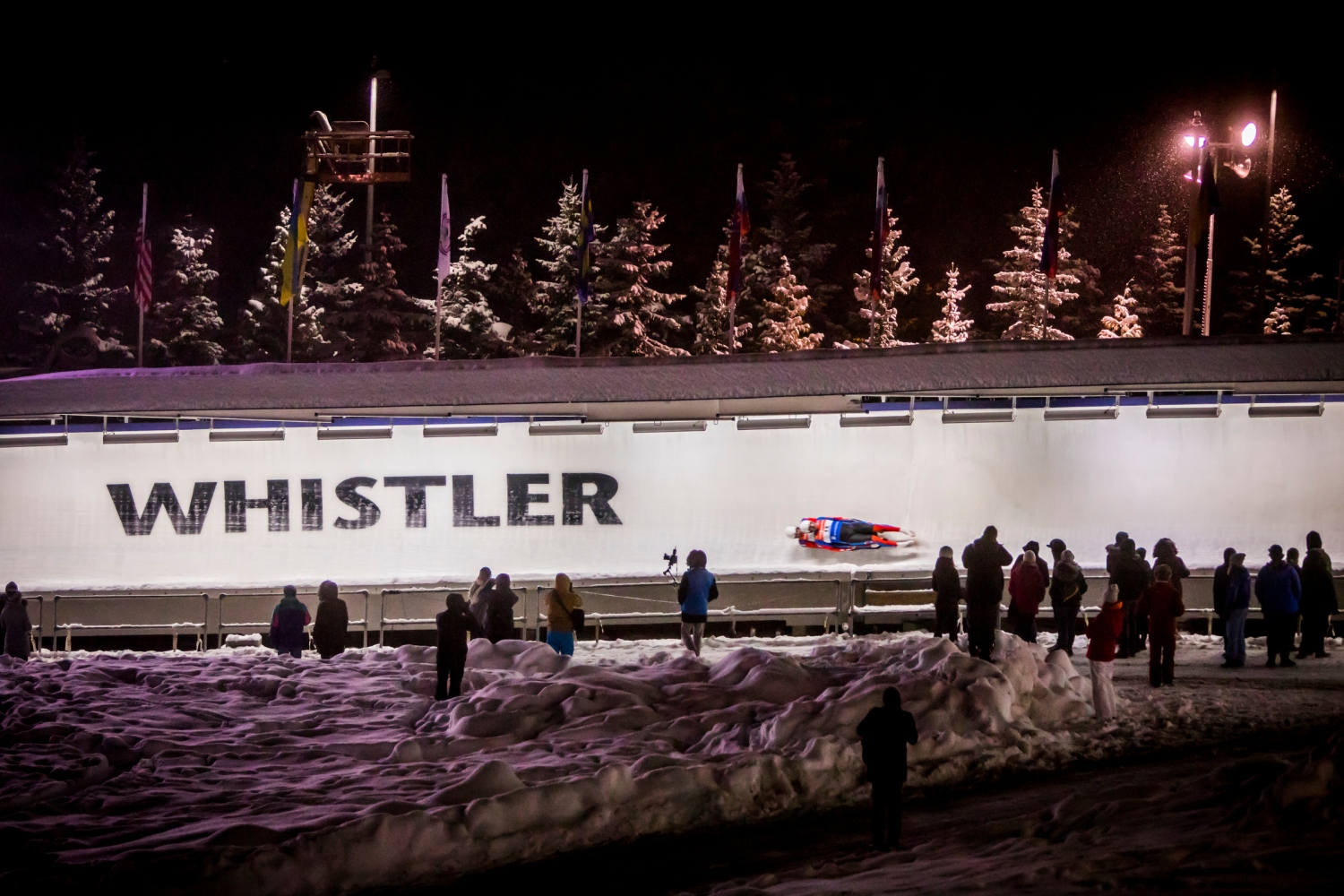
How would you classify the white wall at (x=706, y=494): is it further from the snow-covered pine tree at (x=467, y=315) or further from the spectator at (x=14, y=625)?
the snow-covered pine tree at (x=467, y=315)

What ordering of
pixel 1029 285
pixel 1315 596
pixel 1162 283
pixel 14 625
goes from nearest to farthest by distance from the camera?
1. pixel 1315 596
2. pixel 14 625
3. pixel 1029 285
4. pixel 1162 283

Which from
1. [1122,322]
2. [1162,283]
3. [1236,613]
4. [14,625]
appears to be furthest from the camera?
[1162,283]

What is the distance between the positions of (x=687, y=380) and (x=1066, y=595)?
5641 millimetres

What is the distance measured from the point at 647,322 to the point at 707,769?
107 ft

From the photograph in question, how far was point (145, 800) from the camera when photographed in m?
10.0

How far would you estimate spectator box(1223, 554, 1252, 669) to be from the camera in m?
14.8

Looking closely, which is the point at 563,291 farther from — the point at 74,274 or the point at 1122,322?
the point at 74,274

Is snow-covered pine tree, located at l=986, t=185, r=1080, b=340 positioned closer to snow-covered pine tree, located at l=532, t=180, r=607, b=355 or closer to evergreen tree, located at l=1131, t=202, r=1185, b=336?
evergreen tree, located at l=1131, t=202, r=1185, b=336

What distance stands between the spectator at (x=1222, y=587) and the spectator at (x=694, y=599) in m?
5.88

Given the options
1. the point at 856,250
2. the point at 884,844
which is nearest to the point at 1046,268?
the point at 884,844

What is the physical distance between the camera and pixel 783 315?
43.0 m

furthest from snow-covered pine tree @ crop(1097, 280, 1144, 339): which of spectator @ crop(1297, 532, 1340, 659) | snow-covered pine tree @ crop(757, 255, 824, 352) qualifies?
spectator @ crop(1297, 532, 1340, 659)

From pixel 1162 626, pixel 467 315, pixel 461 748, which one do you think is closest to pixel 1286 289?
pixel 467 315


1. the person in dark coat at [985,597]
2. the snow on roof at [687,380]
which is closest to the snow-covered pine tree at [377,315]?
the snow on roof at [687,380]
